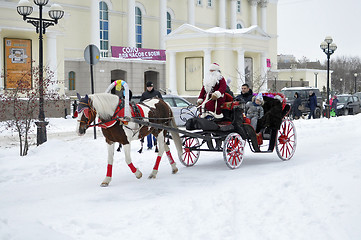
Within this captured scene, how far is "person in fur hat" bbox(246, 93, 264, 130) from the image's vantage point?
11656 millimetres

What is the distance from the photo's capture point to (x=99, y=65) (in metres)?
42.2

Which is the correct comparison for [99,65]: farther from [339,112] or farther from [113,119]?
[113,119]

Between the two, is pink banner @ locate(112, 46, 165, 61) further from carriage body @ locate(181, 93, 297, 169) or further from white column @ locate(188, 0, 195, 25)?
carriage body @ locate(181, 93, 297, 169)

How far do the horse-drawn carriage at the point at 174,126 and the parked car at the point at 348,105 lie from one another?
76.8 feet

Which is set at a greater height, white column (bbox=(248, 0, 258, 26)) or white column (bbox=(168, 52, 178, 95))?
white column (bbox=(248, 0, 258, 26))

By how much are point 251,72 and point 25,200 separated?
32.0 m

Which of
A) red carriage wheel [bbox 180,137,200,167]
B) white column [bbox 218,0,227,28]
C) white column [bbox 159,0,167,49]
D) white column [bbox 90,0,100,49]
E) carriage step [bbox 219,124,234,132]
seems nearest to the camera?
carriage step [bbox 219,124,234,132]

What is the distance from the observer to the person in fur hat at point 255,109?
38.2ft

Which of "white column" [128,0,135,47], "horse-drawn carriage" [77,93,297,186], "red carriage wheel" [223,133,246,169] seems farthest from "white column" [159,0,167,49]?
"red carriage wheel" [223,133,246,169]

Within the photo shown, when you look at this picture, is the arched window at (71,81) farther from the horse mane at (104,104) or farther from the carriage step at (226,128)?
the horse mane at (104,104)

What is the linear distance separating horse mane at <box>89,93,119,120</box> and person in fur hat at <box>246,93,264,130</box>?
12.4 feet

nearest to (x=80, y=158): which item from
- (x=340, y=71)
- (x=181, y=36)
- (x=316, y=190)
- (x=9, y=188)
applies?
(x=9, y=188)

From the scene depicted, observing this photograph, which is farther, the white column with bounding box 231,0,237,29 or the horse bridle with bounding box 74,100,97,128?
the white column with bounding box 231,0,237,29

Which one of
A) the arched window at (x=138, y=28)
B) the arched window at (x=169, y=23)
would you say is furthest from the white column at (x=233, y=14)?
the arched window at (x=138, y=28)
